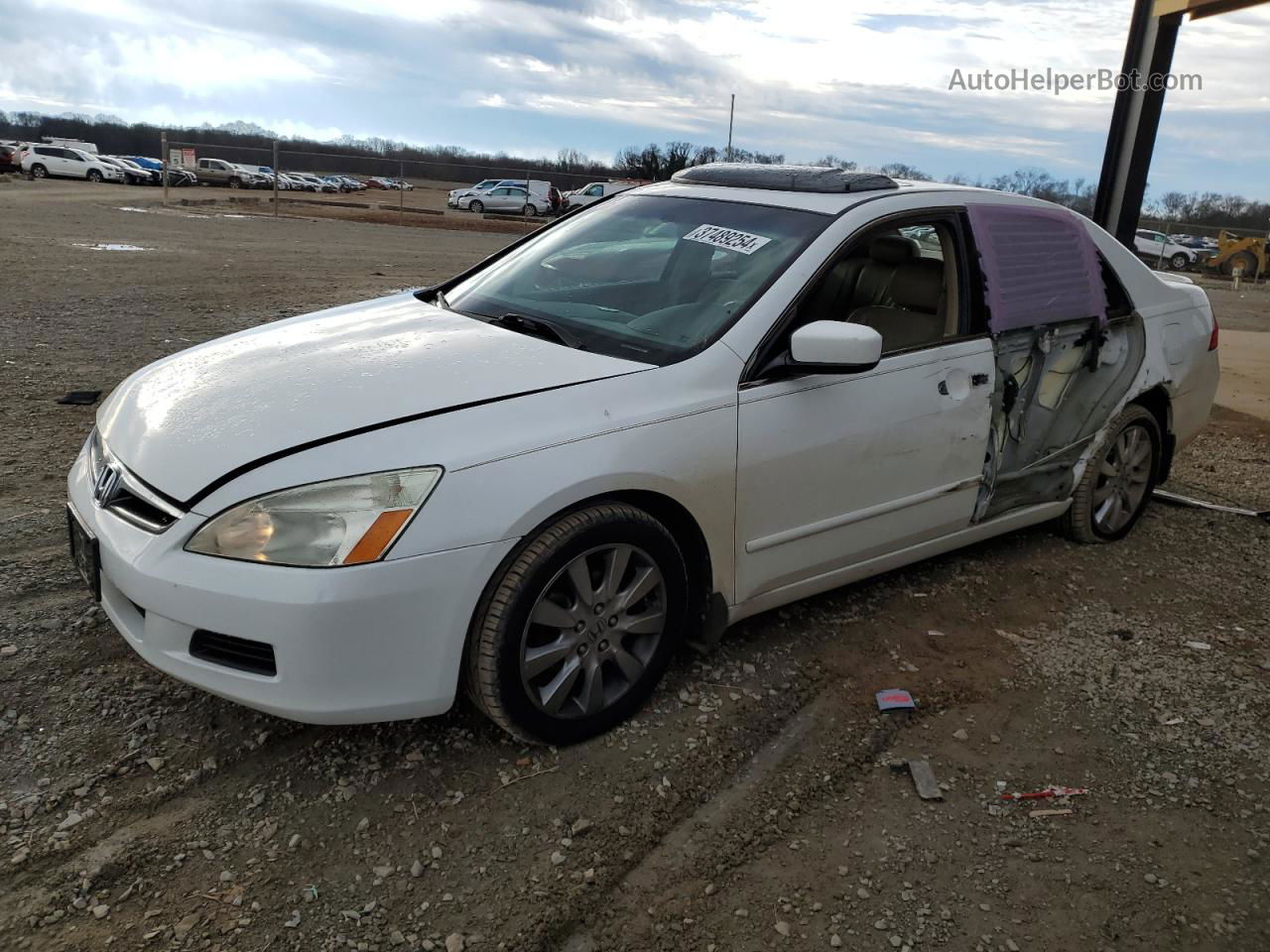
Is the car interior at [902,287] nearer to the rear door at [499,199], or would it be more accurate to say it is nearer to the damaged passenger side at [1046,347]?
the damaged passenger side at [1046,347]

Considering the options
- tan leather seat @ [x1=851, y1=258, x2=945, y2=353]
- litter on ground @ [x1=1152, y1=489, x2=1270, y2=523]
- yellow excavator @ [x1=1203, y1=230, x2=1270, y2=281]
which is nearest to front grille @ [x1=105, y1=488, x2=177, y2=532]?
tan leather seat @ [x1=851, y1=258, x2=945, y2=353]

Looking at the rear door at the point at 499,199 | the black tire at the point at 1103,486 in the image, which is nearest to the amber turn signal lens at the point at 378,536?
the black tire at the point at 1103,486

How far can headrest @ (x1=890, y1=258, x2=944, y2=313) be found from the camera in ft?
13.1

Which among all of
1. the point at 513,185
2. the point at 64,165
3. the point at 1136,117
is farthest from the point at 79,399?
the point at 64,165

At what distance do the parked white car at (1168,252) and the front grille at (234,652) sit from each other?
119 ft

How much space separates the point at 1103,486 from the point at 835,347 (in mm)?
2403

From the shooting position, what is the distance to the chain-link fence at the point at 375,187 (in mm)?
31763

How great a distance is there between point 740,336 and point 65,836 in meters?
2.32

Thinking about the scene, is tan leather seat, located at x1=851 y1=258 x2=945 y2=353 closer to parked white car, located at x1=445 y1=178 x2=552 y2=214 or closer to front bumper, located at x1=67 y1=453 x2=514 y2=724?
front bumper, located at x1=67 y1=453 x2=514 y2=724

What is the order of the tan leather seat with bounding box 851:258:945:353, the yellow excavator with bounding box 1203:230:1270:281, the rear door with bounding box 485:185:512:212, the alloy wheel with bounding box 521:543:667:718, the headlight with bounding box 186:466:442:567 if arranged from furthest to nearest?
the rear door with bounding box 485:185:512:212 → the yellow excavator with bounding box 1203:230:1270:281 → the tan leather seat with bounding box 851:258:945:353 → the alloy wheel with bounding box 521:543:667:718 → the headlight with bounding box 186:466:442:567

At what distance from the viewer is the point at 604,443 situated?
2.87 metres

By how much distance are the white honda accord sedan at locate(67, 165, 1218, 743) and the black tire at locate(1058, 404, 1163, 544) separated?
0.11 feet

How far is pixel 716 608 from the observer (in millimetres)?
3305

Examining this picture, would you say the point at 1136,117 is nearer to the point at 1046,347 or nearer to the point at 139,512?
the point at 1046,347
